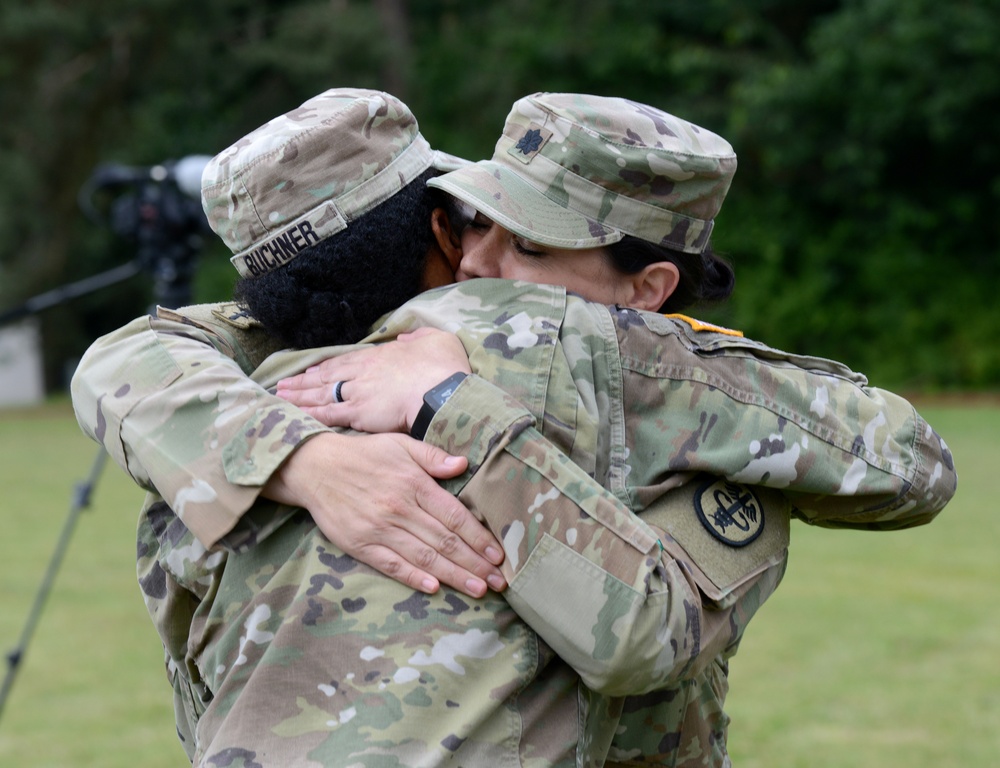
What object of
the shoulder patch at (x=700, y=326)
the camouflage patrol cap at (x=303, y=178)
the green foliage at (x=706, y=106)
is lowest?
the green foliage at (x=706, y=106)

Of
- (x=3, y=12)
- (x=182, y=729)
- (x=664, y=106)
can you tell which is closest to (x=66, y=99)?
(x=3, y=12)

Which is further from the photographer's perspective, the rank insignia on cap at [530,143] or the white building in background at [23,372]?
the white building in background at [23,372]

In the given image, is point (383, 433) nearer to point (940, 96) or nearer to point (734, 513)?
point (734, 513)

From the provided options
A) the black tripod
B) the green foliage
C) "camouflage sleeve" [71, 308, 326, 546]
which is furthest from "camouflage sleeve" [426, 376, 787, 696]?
the green foliage

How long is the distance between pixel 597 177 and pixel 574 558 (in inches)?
18.6

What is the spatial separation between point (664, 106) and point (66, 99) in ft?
33.9

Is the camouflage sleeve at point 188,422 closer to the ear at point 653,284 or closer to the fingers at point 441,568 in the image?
the fingers at point 441,568

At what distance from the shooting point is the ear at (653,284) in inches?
63.3

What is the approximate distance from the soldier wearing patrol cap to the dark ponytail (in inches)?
1.0

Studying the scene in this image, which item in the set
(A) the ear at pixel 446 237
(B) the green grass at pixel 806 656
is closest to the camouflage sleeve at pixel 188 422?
(A) the ear at pixel 446 237

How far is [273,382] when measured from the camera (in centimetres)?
158

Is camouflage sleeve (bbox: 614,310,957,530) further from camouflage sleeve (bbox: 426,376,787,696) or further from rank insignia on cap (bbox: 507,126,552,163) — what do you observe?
rank insignia on cap (bbox: 507,126,552,163)

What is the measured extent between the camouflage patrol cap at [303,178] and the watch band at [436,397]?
0.22 m

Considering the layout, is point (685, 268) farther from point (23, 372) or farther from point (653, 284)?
point (23, 372)
